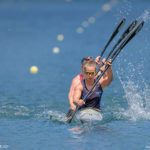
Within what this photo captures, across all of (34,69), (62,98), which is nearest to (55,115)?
(62,98)

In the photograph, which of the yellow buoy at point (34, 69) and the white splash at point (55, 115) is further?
the yellow buoy at point (34, 69)

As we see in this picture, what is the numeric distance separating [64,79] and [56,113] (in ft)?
17.0

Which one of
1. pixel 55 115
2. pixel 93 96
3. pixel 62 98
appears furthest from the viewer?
pixel 62 98

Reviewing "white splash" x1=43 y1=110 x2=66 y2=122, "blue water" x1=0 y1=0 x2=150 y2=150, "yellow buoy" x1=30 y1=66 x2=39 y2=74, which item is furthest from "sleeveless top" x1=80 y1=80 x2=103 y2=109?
"yellow buoy" x1=30 y1=66 x2=39 y2=74

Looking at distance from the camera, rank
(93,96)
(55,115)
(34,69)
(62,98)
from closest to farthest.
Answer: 1. (93,96)
2. (55,115)
3. (62,98)
4. (34,69)

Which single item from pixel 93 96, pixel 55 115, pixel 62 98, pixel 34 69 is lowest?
pixel 55 115

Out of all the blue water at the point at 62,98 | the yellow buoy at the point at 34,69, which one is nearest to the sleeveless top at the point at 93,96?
the blue water at the point at 62,98

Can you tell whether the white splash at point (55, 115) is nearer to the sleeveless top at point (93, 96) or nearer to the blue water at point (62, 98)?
the blue water at point (62, 98)

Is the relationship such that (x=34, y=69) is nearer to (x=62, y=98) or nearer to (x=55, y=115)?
(x=62, y=98)

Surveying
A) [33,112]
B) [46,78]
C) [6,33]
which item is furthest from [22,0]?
[33,112]

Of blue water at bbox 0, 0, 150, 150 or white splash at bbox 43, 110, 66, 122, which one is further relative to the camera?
white splash at bbox 43, 110, 66, 122

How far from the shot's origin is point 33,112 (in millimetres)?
11516

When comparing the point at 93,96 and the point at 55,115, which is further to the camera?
the point at 55,115

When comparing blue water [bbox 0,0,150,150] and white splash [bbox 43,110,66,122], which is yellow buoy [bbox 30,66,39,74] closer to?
blue water [bbox 0,0,150,150]
